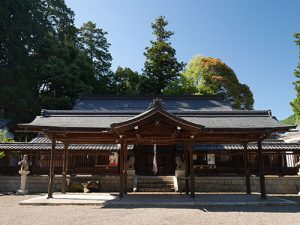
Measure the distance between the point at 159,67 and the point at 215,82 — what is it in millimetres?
8831

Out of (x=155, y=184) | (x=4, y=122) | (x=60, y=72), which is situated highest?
(x=60, y=72)

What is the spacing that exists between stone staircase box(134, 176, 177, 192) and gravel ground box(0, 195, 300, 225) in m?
6.15

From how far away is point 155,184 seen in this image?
1692cm

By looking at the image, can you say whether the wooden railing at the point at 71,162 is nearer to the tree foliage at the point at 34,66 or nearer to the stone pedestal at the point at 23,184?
the stone pedestal at the point at 23,184

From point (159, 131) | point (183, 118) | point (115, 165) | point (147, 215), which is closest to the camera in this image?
point (147, 215)

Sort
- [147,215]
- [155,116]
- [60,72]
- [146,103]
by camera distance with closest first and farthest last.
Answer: [147,215] → [155,116] → [146,103] → [60,72]

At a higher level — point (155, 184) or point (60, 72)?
point (60, 72)

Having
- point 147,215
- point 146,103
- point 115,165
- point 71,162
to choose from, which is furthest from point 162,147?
point 147,215

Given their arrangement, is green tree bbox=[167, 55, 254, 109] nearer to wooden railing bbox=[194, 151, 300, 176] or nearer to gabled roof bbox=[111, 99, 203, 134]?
wooden railing bbox=[194, 151, 300, 176]

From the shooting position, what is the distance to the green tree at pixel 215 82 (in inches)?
1491

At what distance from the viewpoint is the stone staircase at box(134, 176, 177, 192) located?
16.3 m

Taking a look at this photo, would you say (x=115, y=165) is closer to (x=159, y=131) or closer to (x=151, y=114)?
(x=159, y=131)

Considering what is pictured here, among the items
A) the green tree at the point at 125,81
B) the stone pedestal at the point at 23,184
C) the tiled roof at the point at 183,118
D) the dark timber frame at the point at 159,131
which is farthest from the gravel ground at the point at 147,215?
the green tree at the point at 125,81

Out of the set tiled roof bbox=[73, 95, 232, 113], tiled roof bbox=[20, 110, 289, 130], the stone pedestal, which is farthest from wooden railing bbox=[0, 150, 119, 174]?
tiled roof bbox=[73, 95, 232, 113]
